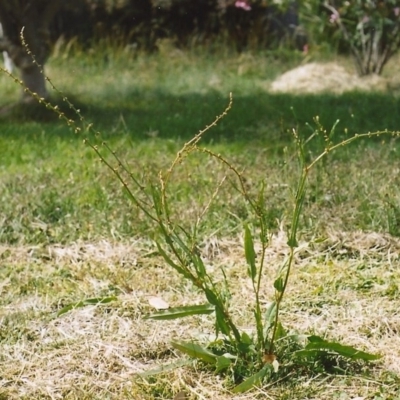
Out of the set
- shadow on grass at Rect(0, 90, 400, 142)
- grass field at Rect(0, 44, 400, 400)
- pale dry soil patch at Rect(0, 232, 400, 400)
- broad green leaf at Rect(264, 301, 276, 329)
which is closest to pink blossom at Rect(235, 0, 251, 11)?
shadow on grass at Rect(0, 90, 400, 142)

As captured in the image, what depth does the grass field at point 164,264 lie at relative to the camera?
2369mm

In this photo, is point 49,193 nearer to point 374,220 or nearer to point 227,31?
point 374,220

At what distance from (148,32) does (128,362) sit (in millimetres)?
9969

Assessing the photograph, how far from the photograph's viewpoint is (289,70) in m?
10.0

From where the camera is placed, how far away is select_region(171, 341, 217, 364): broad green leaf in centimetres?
236

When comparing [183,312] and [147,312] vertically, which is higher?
[183,312]

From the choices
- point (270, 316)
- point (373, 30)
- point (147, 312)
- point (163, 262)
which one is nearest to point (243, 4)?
point (373, 30)

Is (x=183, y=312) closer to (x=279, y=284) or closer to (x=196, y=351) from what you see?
(x=196, y=351)

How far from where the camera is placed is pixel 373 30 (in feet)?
29.6

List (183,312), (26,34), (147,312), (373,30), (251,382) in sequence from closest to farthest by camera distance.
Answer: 1. (251,382)
2. (183,312)
3. (147,312)
4. (26,34)
5. (373,30)

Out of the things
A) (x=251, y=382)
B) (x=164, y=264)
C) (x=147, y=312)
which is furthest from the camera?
(x=164, y=264)

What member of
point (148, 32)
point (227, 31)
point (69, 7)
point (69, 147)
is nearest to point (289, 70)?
point (227, 31)

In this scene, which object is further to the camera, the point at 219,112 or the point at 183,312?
the point at 219,112

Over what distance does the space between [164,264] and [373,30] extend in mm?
6403
